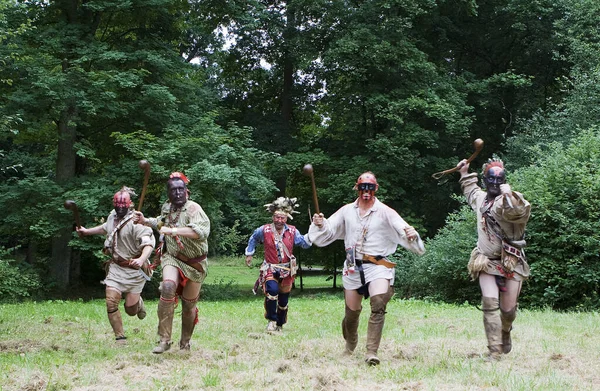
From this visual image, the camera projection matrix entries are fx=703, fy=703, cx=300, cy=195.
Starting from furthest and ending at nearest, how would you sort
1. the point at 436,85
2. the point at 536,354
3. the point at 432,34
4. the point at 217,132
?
1. the point at 432,34
2. the point at 436,85
3. the point at 217,132
4. the point at 536,354

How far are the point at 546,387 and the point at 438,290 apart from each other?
42.0 ft

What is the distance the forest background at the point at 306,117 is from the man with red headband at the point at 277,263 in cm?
679

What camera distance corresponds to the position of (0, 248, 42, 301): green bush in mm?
20000

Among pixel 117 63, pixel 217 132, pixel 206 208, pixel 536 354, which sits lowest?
pixel 536 354

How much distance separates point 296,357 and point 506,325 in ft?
8.48

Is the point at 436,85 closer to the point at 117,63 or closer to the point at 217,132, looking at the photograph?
the point at 217,132

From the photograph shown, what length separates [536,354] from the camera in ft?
28.3

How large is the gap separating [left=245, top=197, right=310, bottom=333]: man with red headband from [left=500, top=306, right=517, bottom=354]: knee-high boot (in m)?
3.85

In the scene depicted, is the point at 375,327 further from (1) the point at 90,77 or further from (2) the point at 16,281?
(2) the point at 16,281

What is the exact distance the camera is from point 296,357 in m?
8.32

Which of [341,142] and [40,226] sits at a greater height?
[341,142]

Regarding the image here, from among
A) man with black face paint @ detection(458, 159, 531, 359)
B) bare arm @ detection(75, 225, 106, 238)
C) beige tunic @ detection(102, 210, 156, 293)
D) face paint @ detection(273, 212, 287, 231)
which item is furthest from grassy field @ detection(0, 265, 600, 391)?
face paint @ detection(273, 212, 287, 231)

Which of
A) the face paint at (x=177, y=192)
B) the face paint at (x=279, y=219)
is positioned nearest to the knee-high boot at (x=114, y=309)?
the face paint at (x=177, y=192)

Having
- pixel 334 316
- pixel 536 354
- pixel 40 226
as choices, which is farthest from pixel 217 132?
pixel 536 354
